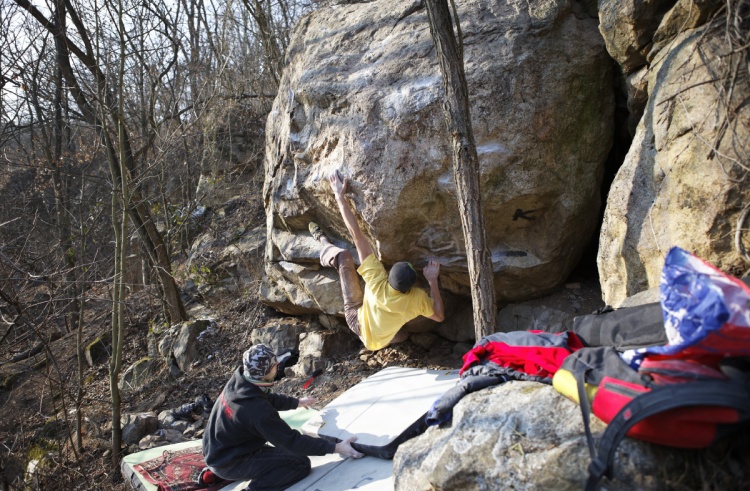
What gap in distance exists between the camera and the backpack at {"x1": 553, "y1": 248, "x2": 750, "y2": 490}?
206cm

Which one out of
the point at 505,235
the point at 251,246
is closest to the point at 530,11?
the point at 505,235

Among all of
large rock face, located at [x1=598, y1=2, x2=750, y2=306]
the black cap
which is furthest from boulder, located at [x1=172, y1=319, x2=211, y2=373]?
large rock face, located at [x1=598, y1=2, x2=750, y2=306]

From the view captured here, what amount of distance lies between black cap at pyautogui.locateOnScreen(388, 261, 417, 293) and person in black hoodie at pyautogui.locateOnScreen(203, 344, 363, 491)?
1378mm

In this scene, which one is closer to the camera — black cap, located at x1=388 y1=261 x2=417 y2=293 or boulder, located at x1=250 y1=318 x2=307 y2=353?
black cap, located at x1=388 y1=261 x2=417 y2=293

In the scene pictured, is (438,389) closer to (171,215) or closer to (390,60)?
(390,60)

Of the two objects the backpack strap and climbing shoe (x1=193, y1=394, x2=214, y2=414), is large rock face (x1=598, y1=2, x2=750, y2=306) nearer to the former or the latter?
the backpack strap

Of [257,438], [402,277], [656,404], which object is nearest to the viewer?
[656,404]

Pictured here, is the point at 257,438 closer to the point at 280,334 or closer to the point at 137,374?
the point at 280,334

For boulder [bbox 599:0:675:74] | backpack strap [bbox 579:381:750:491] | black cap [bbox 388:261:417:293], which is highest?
boulder [bbox 599:0:675:74]

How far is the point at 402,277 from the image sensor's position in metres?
4.77

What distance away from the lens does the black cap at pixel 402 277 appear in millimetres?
A: 4773

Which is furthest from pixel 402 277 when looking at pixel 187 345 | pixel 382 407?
pixel 187 345

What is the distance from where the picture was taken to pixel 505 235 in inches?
206

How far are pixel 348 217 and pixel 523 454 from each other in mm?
3206
